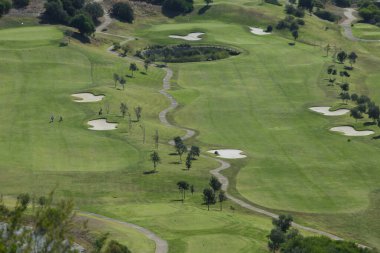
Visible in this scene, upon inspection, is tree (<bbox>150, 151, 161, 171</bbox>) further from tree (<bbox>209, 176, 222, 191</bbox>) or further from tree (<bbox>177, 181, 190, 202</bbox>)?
tree (<bbox>209, 176, 222, 191</bbox>)

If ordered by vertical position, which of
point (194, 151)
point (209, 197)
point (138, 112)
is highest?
A: point (209, 197)

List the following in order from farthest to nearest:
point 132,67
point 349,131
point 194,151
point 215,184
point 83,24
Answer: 1. point 83,24
2. point 132,67
3. point 349,131
4. point 194,151
5. point 215,184

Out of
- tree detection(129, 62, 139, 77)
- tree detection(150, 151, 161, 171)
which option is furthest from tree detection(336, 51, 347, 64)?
tree detection(150, 151, 161, 171)

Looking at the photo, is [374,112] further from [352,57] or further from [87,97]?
[352,57]

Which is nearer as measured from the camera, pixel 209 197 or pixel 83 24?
pixel 209 197

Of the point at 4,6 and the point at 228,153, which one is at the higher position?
the point at 4,6

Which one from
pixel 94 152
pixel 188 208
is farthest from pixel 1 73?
pixel 188 208

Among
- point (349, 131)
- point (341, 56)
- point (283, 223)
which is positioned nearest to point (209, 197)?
point (283, 223)
